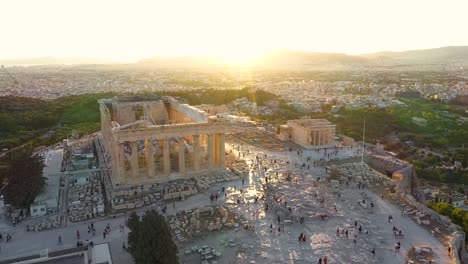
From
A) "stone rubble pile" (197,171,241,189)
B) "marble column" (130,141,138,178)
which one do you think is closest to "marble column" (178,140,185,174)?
"stone rubble pile" (197,171,241,189)

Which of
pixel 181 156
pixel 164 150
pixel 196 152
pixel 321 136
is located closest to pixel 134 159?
pixel 164 150

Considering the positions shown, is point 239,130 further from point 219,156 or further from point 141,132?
point 141,132

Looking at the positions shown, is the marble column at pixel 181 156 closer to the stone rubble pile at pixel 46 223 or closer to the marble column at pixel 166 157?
the marble column at pixel 166 157

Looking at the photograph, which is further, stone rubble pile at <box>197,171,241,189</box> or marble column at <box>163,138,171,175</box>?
marble column at <box>163,138,171,175</box>

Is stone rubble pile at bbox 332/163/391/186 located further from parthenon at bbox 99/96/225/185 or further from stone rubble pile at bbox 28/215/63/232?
stone rubble pile at bbox 28/215/63/232

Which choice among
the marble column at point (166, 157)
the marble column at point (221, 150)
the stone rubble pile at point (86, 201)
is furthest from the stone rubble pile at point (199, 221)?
the marble column at point (221, 150)

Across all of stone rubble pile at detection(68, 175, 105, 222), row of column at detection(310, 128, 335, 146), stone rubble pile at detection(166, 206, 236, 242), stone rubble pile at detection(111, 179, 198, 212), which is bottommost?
stone rubble pile at detection(166, 206, 236, 242)

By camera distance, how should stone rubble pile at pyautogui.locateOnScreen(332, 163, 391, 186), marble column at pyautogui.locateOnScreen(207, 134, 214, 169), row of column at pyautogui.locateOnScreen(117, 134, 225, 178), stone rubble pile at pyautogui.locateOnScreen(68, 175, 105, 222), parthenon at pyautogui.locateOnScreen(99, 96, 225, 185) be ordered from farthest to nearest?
marble column at pyautogui.locateOnScreen(207, 134, 214, 169) → stone rubble pile at pyautogui.locateOnScreen(332, 163, 391, 186) → row of column at pyautogui.locateOnScreen(117, 134, 225, 178) → parthenon at pyautogui.locateOnScreen(99, 96, 225, 185) → stone rubble pile at pyautogui.locateOnScreen(68, 175, 105, 222)
